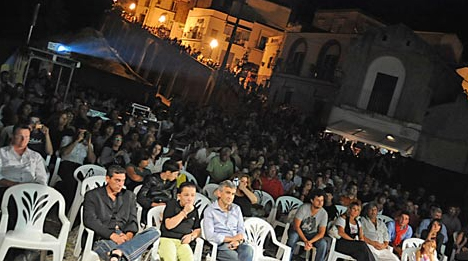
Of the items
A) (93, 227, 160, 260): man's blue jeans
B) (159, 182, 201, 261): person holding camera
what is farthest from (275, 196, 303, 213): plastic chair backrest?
(93, 227, 160, 260): man's blue jeans

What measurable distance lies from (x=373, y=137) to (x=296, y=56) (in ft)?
36.7

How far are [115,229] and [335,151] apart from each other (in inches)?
564

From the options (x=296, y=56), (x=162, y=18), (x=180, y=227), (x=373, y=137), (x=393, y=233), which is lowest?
(x=180, y=227)

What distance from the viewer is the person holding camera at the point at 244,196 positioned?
7.21 m

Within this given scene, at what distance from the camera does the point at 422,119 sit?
23938mm

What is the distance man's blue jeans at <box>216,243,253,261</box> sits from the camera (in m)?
5.47

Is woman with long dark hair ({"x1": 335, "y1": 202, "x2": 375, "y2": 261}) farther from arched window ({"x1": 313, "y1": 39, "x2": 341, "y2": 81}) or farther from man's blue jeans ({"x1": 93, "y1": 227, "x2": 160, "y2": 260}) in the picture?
arched window ({"x1": 313, "y1": 39, "x2": 341, "y2": 81})

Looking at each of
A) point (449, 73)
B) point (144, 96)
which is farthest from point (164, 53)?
point (449, 73)

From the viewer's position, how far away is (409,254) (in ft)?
23.1

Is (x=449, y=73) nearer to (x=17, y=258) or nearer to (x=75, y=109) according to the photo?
(x=75, y=109)

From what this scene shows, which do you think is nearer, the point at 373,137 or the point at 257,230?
the point at 257,230

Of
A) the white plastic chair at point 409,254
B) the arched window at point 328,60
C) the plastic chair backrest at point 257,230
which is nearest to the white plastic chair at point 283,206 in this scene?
the plastic chair backrest at point 257,230

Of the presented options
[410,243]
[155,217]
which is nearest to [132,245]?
[155,217]

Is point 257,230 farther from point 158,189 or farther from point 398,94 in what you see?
point 398,94
